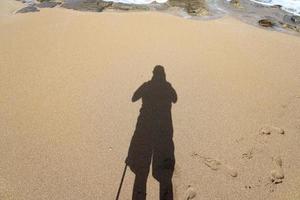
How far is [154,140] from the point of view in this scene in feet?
13.0

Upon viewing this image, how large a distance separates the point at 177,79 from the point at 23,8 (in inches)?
234

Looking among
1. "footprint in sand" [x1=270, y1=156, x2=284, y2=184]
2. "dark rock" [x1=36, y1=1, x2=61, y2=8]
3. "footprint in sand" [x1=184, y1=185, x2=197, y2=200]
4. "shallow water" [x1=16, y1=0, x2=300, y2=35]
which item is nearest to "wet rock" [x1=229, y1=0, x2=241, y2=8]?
"shallow water" [x1=16, y1=0, x2=300, y2=35]

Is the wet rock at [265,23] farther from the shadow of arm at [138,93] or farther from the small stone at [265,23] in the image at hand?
the shadow of arm at [138,93]

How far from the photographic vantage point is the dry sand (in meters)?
3.45

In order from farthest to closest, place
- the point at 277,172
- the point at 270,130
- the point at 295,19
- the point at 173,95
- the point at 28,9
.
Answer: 1. the point at 28,9
2. the point at 295,19
3. the point at 173,95
4. the point at 270,130
5. the point at 277,172

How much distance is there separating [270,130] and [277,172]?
0.81 meters

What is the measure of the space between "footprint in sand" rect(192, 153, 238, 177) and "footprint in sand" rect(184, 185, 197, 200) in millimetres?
446

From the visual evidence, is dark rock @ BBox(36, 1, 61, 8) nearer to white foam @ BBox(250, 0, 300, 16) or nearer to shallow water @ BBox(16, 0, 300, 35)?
shallow water @ BBox(16, 0, 300, 35)

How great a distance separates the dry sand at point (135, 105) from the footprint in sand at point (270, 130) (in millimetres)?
22

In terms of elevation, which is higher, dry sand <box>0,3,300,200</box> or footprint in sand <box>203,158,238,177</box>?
dry sand <box>0,3,300,200</box>

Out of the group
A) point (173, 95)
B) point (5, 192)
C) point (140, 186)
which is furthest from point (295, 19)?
point (5, 192)

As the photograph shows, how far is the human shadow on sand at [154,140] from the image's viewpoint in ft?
11.2

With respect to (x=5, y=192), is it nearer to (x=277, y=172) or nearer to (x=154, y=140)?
(x=154, y=140)

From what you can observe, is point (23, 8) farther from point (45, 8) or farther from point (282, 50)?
point (282, 50)
